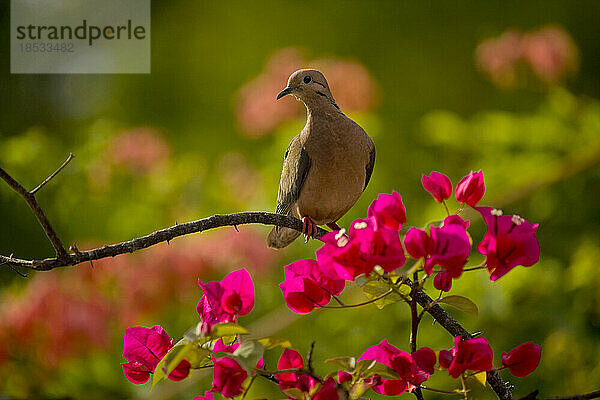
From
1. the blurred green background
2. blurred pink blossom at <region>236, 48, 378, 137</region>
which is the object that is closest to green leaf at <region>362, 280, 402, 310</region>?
the blurred green background

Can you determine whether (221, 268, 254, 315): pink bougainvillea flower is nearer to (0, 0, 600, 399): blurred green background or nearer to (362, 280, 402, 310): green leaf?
(362, 280, 402, 310): green leaf

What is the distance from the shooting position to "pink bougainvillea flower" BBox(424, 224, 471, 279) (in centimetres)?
78

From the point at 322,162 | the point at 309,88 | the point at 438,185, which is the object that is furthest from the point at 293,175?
the point at 438,185

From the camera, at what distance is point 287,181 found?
6.08ft

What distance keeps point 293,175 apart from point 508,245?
1.03m

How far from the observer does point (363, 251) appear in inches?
31.3

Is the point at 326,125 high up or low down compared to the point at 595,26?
down

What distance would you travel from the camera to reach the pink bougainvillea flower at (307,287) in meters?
0.87

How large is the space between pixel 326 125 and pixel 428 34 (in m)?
2.64

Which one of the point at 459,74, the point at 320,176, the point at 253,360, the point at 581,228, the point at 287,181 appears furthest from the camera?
the point at 459,74

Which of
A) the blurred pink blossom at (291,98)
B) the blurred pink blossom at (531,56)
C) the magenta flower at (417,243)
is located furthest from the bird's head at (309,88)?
the blurred pink blossom at (531,56)

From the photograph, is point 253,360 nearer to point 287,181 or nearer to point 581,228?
point 287,181

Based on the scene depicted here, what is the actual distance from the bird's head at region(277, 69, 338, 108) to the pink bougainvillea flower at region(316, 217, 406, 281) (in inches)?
42.2

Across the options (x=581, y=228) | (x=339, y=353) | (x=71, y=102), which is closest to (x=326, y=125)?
(x=339, y=353)
